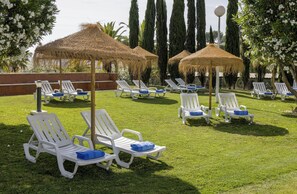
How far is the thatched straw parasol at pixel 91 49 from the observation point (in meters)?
6.12

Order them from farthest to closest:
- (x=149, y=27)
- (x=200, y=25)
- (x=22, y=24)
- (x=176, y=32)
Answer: (x=149, y=27) → (x=200, y=25) → (x=176, y=32) → (x=22, y=24)

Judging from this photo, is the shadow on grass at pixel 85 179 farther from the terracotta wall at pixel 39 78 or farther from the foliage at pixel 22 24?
the terracotta wall at pixel 39 78

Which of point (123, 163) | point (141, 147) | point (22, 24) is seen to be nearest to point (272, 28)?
point (141, 147)

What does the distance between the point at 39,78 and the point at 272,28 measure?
1488 centimetres

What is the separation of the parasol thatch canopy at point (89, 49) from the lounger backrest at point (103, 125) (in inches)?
58.3

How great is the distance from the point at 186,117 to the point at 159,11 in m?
19.0

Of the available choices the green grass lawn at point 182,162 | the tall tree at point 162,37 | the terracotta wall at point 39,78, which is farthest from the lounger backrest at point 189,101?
the tall tree at point 162,37

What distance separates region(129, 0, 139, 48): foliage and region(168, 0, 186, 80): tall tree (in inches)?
157

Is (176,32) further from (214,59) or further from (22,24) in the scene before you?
(22,24)

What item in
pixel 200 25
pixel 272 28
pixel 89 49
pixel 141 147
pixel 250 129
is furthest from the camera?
pixel 200 25

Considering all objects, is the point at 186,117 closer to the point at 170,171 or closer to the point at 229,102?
the point at 229,102

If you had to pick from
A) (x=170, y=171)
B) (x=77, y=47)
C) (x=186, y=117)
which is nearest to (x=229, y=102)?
(x=186, y=117)

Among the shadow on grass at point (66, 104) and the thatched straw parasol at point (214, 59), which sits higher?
the thatched straw parasol at point (214, 59)

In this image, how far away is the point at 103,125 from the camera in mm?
7684
